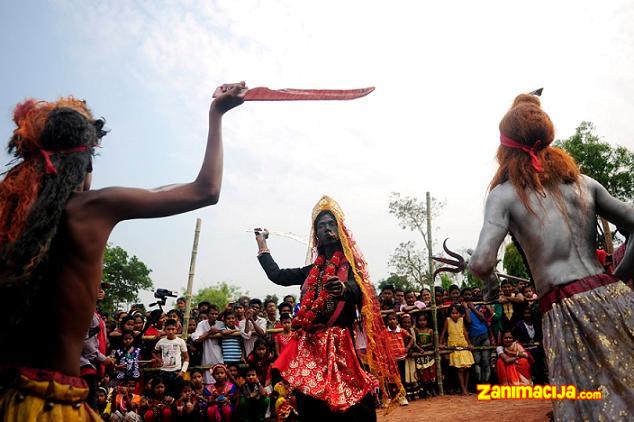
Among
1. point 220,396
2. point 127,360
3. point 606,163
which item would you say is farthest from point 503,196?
point 606,163

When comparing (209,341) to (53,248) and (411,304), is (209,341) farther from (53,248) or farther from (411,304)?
(53,248)

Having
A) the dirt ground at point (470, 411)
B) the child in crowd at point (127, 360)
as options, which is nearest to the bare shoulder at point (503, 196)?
the dirt ground at point (470, 411)

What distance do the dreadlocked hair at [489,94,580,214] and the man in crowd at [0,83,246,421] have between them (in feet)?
5.06

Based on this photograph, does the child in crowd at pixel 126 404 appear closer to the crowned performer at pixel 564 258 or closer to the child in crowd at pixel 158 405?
the child in crowd at pixel 158 405

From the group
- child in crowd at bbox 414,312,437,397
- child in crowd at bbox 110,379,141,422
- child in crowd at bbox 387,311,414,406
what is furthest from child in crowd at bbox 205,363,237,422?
child in crowd at bbox 414,312,437,397

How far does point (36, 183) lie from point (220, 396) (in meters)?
6.39

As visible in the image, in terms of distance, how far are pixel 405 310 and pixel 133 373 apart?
515cm

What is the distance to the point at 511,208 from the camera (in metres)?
2.49

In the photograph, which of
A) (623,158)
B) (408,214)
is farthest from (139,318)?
(408,214)

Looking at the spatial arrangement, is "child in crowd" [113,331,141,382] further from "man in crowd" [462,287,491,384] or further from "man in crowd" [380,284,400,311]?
"man in crowd" [462,287,491,384]

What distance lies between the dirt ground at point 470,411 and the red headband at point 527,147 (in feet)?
16.0

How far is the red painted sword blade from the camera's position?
7.29 feet

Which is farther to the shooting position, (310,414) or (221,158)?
(310,414)

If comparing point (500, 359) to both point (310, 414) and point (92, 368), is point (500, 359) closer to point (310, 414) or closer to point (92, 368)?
point (310, 414)
